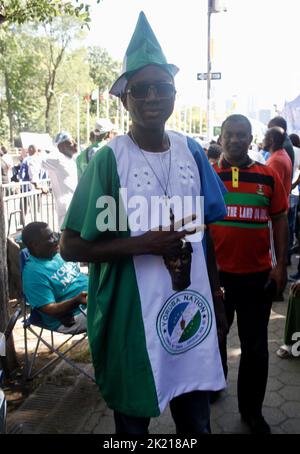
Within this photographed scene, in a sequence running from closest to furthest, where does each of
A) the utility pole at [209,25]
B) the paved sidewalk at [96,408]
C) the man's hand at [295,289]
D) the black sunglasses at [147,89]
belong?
the black sunglasses at [147,89]
the paved sidewalk at [96,408]
the man's hand at [295,289]
the utility pole at [209,25]

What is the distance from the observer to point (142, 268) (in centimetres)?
189

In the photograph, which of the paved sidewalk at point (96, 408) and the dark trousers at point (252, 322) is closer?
the dark trousers at point (252, 322)

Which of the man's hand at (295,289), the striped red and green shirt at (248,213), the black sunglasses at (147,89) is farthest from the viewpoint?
the man's hand at (295,289)

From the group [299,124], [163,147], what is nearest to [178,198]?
[163,147]

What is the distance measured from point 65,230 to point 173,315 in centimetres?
53

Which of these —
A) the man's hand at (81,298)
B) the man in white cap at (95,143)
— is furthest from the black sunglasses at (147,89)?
the man in white cap at (95,143)

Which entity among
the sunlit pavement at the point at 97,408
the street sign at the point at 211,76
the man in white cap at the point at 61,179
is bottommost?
the sunlit pavement at the point at 97,408

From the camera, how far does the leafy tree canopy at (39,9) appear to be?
3760 millimetres

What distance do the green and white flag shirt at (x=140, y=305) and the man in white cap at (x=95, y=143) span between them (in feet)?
14.8

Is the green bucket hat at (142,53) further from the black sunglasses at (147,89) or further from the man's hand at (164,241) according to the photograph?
the man's hand at (164,241)

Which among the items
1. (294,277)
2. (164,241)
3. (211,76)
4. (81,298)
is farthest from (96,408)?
(211,76)

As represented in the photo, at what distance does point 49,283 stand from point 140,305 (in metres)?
1.96

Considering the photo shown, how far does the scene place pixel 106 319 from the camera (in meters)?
1.92
